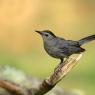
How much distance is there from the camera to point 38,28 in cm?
1348

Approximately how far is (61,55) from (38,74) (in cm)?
315

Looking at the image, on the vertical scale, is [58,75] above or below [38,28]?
above

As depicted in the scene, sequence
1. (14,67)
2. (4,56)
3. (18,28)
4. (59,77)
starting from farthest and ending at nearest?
1. (18,28)
2. (4,56)
3. (14,67)
4. (59,77)

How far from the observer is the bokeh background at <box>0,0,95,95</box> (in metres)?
12.3

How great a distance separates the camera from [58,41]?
866cm

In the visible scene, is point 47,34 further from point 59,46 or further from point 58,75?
point 58,75

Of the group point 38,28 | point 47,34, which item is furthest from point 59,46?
point 38,28

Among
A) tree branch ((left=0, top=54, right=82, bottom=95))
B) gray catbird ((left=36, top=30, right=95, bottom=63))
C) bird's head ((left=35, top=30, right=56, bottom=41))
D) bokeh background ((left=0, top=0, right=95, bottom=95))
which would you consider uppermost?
bird's head ((left=35, top=30, right=56, bottom=41))

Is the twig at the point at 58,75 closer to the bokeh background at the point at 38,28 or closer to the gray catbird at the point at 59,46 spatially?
the gray catbird at the point at 59,46

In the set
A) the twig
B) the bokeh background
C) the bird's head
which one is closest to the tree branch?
the twig

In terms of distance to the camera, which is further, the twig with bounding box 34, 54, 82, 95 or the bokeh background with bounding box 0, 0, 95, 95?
the bokeh background with bounding box 0, 0, 95, 95

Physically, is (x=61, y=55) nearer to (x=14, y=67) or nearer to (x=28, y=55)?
(x=14, y=67)

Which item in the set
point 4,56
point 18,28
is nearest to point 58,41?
point 4,56

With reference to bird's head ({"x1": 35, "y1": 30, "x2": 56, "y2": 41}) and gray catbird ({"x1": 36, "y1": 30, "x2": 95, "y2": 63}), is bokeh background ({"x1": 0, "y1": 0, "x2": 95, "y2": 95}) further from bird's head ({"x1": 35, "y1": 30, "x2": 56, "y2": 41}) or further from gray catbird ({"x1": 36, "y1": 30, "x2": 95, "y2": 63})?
bird's head ({"x1": 35, "y1": 30, "x2": 56, "y2": 41})
